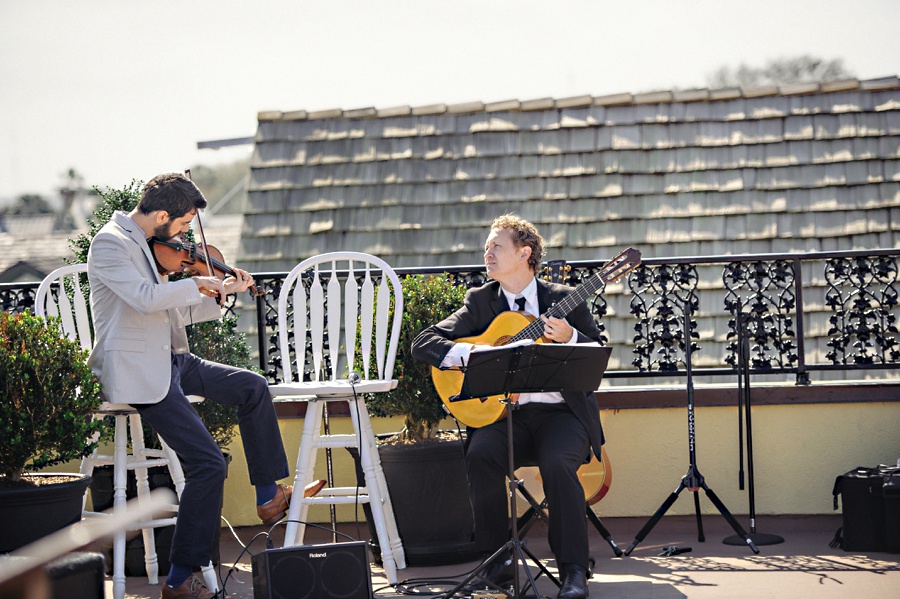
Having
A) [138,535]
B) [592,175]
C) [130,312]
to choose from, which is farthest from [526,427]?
[592,175]

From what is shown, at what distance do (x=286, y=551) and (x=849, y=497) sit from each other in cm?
288

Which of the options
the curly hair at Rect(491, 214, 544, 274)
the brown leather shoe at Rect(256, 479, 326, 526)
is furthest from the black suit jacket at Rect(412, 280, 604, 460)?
the brown leather shoe at Rect(256, 479, 326, 526)

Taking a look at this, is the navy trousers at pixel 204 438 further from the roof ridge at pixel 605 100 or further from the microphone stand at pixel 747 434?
the roof ridge at pixel 605 100

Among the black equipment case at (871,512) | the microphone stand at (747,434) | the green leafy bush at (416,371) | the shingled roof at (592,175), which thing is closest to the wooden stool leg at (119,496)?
the green leafy bush at (416,371)

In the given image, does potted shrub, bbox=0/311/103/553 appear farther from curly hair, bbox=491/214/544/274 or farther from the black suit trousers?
curly hair, bbox=491/214/544/274

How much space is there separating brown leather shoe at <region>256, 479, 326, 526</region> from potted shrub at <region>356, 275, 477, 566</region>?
1.74 feet

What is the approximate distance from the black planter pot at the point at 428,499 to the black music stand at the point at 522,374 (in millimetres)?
861

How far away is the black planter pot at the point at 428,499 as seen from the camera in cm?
514

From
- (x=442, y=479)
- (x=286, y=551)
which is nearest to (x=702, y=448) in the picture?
(x=442, y=479)

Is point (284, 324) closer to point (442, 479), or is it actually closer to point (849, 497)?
point (442, 479)

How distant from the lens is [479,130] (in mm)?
9555

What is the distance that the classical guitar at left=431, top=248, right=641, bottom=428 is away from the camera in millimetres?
4688

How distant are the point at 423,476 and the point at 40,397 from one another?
187cm

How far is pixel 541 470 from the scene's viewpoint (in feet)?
14.6
